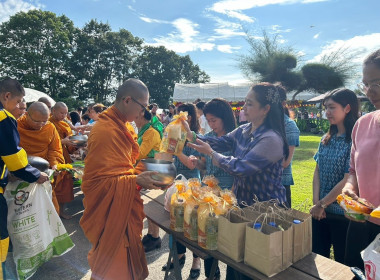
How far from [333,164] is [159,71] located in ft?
132

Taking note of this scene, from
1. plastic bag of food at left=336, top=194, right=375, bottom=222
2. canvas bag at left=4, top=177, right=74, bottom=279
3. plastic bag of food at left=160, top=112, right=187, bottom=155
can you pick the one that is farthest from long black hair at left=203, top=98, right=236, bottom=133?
canvas bag at left=4, top=177, right=74, bottom=279

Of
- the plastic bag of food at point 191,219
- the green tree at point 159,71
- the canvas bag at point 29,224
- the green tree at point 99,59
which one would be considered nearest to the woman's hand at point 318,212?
the plastic bag of food at point 191,219

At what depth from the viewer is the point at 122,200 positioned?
2025mm

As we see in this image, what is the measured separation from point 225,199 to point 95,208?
103 centimetres

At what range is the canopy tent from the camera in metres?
19.2

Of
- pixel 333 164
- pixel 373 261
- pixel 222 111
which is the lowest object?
pixel 373 261

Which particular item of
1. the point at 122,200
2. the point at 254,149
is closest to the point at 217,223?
the point at 254,149

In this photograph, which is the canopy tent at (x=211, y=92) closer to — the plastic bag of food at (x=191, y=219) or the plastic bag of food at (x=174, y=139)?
the plastic bag of food at (x=174, y=139)

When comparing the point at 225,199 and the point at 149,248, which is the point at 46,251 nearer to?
the point at 149,248

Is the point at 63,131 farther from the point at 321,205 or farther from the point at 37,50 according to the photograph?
the point at 37,50

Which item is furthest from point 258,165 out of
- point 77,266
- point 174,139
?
point 77,266

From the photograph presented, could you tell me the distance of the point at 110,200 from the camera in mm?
2016

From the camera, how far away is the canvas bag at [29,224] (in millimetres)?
2959

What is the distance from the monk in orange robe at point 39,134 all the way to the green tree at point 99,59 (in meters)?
30.5
